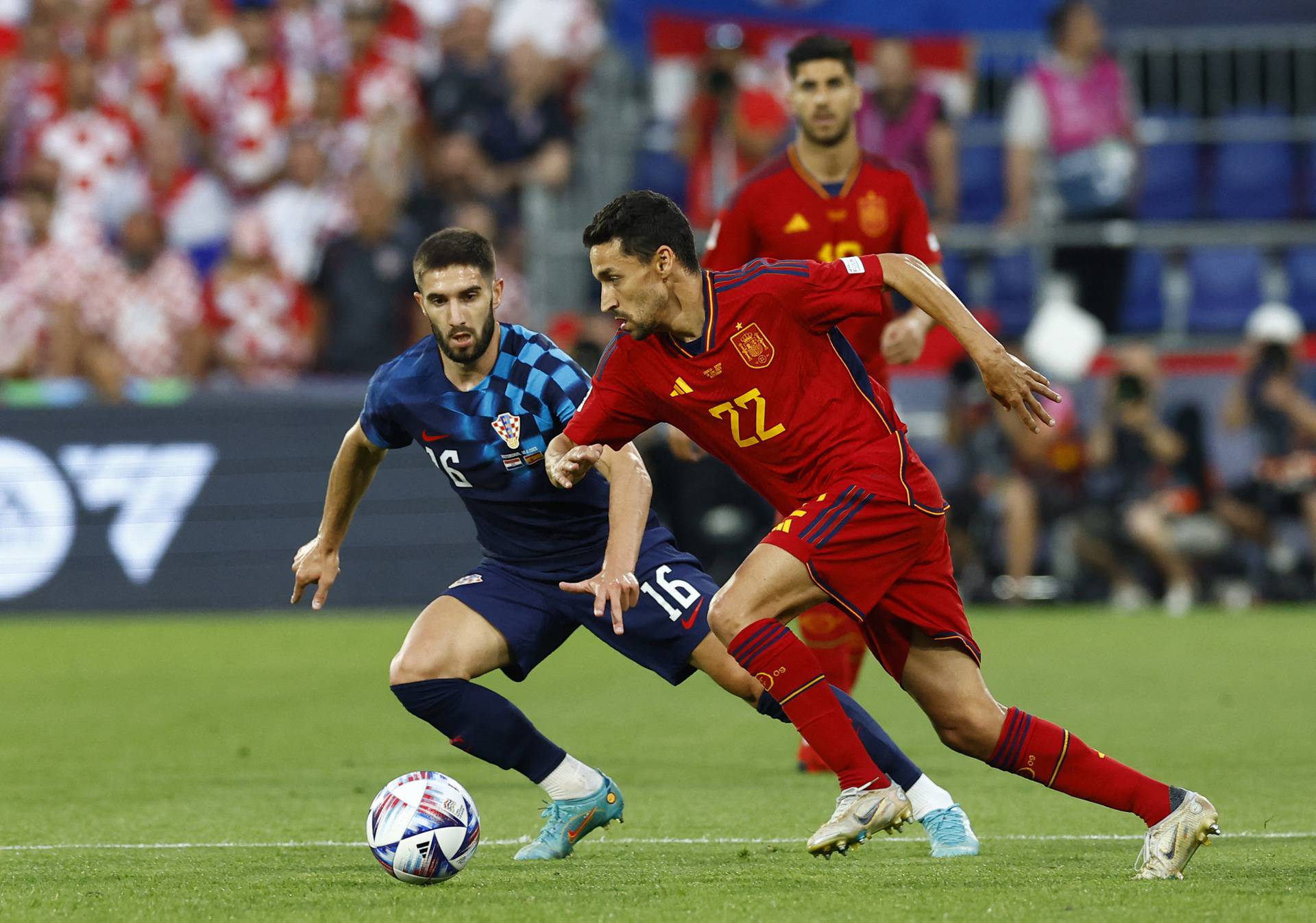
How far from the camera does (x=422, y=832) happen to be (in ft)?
18.1

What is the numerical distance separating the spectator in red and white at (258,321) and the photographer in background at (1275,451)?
7.34 meters

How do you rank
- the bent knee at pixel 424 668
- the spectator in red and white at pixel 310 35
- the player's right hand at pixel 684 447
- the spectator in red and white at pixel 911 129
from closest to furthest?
the bent knee at pixel 424 668, the player's right hand at pixel 684 447, the spectator in red and white at pixel 911 129, the spectator in red and white at pixel 310 35

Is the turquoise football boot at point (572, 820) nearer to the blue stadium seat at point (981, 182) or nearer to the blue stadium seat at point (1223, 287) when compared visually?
the blue stadium seat at point (1223, 287)

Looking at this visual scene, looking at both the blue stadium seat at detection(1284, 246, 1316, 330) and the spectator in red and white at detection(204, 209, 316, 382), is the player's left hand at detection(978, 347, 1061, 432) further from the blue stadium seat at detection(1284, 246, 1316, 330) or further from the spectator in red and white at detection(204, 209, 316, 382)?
the blue stadium seat at detection(1284, 246, 1316, 330)

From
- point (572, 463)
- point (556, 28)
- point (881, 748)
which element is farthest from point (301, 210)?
point (572, 463)

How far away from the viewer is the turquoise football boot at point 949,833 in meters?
6.01

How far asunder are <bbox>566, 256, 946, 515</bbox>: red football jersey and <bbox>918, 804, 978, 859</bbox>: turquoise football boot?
3.40 feet

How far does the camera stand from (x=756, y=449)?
5.71 metres

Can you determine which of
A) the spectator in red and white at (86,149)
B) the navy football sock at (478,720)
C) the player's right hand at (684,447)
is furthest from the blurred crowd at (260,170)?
the navy football sock at (478,720)

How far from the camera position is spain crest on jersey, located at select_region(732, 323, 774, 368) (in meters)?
5.61

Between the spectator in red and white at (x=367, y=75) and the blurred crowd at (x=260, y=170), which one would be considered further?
the spectator in red and white at (x=367, y=75)

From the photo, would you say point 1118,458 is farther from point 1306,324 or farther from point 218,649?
point 218,649

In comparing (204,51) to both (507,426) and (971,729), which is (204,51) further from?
(971,729)

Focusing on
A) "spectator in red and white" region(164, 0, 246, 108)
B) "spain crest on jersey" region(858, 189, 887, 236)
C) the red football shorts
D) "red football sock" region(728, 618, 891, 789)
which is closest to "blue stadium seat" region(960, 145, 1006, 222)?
"spectator in red and white" region(164, 0, 246, 108)
